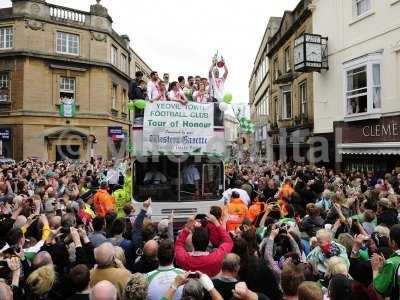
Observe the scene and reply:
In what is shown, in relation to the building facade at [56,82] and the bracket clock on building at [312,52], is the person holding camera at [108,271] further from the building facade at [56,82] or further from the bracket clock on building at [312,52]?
the building facade at [56,82]

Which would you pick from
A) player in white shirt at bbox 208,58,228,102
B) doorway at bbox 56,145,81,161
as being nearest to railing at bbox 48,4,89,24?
doorway at bbox 56,145,81,161

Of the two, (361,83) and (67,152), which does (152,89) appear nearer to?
(361,83)

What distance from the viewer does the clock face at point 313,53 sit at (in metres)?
18.1

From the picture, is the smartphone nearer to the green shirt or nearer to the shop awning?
the green shirt

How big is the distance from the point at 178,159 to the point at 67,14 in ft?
80.4

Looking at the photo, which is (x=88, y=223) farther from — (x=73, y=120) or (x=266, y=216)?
(x=73, y=120)

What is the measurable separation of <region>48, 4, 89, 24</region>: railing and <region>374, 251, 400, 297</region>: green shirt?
2917 centimetres

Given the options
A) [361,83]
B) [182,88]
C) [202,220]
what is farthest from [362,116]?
[202,220]

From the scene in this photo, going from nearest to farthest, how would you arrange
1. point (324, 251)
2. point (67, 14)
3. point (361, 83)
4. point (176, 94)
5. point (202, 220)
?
point (324, 251) < point (202, 220) < point (176, 94) < point (361, 83) < point (67, 14)

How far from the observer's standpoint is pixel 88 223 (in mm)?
7715

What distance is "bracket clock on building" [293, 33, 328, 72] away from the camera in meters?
18.0

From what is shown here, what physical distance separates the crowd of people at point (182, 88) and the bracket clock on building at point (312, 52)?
9450mm

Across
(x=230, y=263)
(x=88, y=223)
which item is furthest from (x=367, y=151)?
(x=230, y=263)

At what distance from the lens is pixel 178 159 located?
336 inches
